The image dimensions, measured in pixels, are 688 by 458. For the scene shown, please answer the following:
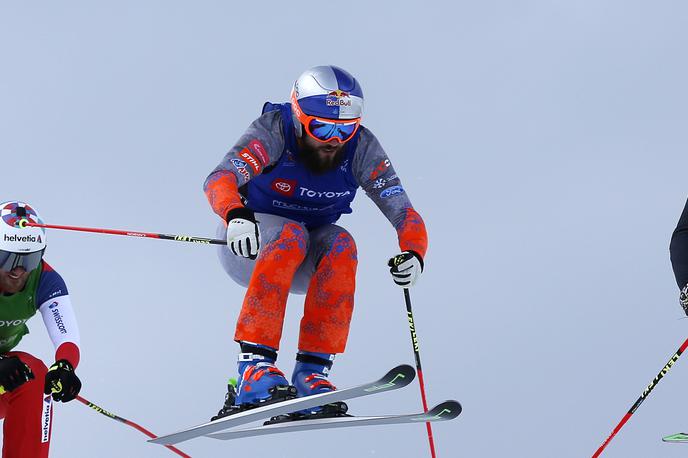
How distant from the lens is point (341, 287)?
4652mm

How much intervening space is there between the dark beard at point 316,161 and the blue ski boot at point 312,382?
85 centimetres

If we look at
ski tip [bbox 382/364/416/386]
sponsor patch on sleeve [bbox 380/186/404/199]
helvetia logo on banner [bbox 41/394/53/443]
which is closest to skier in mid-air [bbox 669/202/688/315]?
ski tip [bbox 382/364/416/386]

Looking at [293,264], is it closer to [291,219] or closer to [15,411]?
[291,219]

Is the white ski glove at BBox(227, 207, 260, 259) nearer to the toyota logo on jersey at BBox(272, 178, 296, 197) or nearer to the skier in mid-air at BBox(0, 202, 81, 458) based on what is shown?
the toyota logo on jersey at BBox(272, 178, 296, 197)

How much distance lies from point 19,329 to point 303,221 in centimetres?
145

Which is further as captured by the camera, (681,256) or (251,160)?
(251,160)

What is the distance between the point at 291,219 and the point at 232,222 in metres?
0.66

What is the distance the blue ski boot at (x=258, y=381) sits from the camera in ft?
14.3

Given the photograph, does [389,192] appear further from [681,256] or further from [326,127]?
[681,256]

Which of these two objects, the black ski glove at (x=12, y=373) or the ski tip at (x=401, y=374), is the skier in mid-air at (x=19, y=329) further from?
the ski tip at (x=401, y=374)

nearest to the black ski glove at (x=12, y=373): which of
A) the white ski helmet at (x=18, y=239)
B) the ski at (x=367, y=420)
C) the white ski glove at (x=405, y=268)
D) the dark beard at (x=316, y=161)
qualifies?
the white ski helmet at (x=18, y=239)

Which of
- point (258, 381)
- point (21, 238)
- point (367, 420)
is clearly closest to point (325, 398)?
point (367, 420)

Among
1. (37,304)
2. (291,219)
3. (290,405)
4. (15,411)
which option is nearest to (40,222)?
(37,304)

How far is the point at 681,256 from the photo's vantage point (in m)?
4.14
